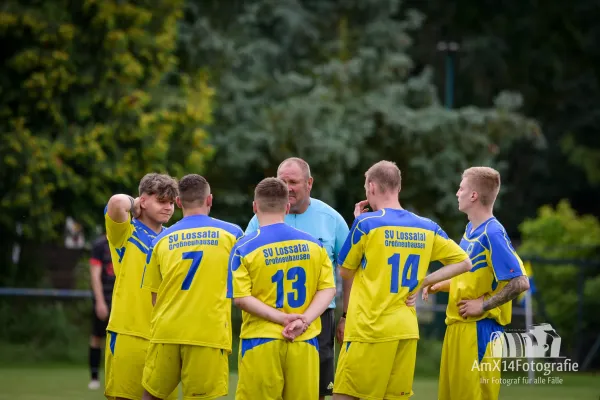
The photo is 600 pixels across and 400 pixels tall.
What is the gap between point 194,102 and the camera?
66.9 ft

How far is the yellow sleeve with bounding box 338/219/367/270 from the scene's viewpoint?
718 centimetres

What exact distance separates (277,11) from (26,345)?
441 inches

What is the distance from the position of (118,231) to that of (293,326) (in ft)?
5.64

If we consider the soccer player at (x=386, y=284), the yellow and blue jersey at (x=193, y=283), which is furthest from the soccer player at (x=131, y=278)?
the soccer player at (x=386, y=284)

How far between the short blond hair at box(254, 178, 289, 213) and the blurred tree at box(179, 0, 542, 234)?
15372 millimetres

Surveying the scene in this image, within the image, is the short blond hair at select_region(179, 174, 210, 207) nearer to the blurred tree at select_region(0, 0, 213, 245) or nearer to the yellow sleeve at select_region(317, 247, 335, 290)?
the yellow sleeve at select_region(317, 247, 335, 290)

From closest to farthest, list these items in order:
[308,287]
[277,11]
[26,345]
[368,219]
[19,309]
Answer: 1. [308,287]
2. [368,219]
3. [26,345]
4. [19,309]
5. [277,11]

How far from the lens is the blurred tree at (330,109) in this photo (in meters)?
22.5

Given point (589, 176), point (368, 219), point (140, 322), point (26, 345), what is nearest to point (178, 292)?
point (140, 322)

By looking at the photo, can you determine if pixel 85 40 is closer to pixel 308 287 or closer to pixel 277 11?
pixel 277 11

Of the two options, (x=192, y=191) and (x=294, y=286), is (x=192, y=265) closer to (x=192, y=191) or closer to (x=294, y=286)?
(x=192, y=191)

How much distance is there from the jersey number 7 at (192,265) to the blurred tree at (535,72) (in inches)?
912

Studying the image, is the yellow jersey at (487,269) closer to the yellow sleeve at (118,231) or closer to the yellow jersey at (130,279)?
the yellow jersey at (130,279)

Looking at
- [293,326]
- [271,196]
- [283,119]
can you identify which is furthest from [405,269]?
[283,119]
